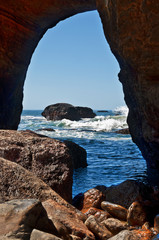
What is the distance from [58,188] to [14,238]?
71.4 inches

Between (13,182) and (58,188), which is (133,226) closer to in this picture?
(58,188)

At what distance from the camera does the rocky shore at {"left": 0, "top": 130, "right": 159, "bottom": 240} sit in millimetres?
1522

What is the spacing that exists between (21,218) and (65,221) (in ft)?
1.98

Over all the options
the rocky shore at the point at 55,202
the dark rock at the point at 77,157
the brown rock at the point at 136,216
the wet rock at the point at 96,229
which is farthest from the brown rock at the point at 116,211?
the dark rock at the point at 77,157

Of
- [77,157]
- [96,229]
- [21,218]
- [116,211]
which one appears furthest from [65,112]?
[21,218]

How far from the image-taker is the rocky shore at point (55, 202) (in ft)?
4.99

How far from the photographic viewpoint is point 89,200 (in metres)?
3.63

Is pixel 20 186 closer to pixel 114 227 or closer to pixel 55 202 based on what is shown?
pixel 55 202

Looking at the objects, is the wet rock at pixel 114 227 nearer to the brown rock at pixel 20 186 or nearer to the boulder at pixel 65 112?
the brown rock at pixel 20 186

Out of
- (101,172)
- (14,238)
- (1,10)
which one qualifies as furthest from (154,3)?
(1,10)

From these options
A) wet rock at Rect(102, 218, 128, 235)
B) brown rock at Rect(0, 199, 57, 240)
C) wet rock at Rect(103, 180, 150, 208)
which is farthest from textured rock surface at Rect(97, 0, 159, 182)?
brown rock at Rect(0, 199, 57, 240)

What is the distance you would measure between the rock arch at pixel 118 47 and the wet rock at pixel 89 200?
4.81 feet

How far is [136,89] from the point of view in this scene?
436cm

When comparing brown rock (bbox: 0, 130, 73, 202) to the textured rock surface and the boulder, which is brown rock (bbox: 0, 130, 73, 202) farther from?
the boulder
